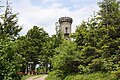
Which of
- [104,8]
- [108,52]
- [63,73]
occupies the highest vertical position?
[104,8]

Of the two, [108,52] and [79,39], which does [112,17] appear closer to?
[108,52]

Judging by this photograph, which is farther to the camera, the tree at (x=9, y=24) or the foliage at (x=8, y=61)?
the tree at (x=9, y=24)

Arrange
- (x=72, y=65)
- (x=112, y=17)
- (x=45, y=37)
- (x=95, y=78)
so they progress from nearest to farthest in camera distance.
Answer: (x=95, y=78)
(x=112, y=17)
(x=72, y=65)
(x=45, y=37)

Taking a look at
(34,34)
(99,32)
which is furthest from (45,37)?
(99,32)

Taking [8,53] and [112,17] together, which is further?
[112,17]

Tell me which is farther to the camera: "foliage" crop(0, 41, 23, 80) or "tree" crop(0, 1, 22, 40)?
"tree" crop(0, 1, 22, 40)

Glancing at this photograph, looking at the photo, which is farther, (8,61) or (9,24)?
(9,24)

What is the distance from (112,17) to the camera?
25297 mm

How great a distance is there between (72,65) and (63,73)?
138cm

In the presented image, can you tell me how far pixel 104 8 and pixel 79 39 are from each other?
4.94 metres

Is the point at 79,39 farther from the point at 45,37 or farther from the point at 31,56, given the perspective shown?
the point at 45,37

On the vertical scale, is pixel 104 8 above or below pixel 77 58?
above

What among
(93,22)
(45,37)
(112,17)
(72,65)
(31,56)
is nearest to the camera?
(112,17)

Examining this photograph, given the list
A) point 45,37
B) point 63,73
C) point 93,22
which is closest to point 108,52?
point 93,22
